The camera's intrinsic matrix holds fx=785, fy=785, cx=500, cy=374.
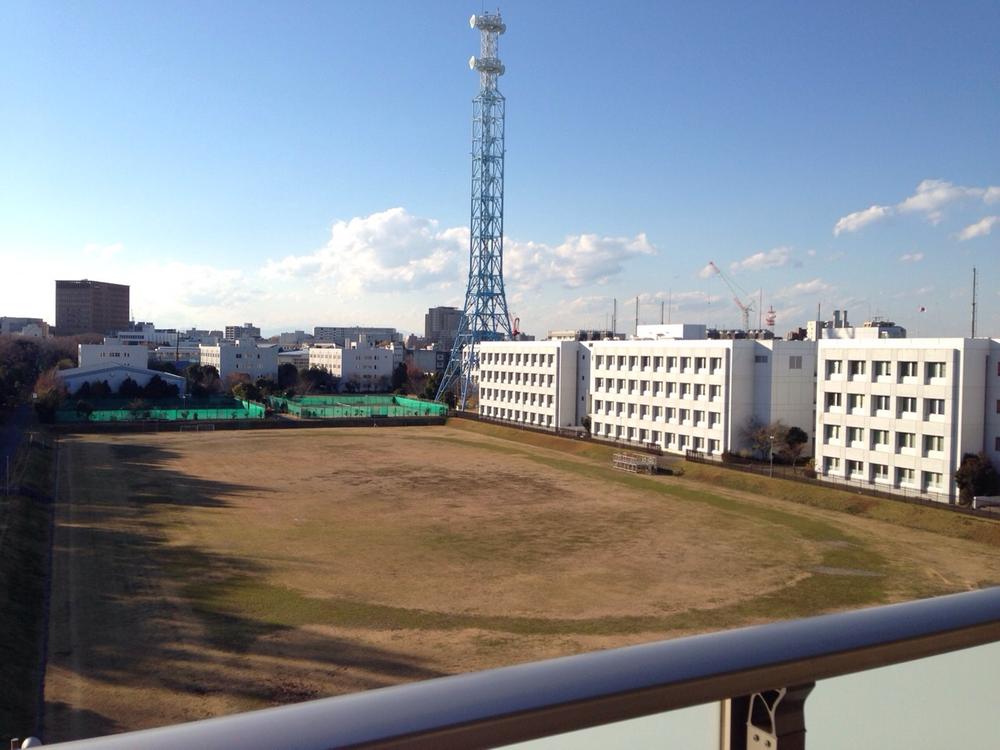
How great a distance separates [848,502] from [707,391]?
19.7 feet

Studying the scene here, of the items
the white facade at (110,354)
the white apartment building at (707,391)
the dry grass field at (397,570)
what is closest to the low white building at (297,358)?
the white facade at (110,354)

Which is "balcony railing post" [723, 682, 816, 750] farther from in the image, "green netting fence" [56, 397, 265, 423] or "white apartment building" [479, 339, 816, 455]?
"green netting fence" [56, 397, 265, 423]

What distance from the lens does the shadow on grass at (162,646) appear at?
Answer: 236 inches

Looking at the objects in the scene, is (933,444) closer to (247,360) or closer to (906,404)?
(906,404)

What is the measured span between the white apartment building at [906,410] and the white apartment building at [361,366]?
29.2 meters

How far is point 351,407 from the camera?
3159 centimetres

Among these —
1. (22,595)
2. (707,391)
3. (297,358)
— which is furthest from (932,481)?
(297,358)

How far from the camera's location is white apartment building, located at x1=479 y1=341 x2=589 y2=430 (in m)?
26.6

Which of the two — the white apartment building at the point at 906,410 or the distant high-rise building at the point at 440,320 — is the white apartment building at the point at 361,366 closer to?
the white apartment building at the point at 906,410

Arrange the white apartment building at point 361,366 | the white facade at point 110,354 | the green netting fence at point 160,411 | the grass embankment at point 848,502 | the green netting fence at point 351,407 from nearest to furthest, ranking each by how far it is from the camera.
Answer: the grass embankment at point 848,502
the green netting fence at point 160,411
the green netting fence at point 351,407
the white facade at point 110,354
the white apartment building at point 361,366

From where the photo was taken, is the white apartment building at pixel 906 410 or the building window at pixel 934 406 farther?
the building window at pixel 934 406

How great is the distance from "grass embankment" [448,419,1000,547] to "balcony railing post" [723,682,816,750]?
13.7 metres

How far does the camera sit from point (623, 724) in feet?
2.16

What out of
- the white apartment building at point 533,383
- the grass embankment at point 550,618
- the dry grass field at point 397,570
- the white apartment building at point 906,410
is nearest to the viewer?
the dry grass field at point 397,570
